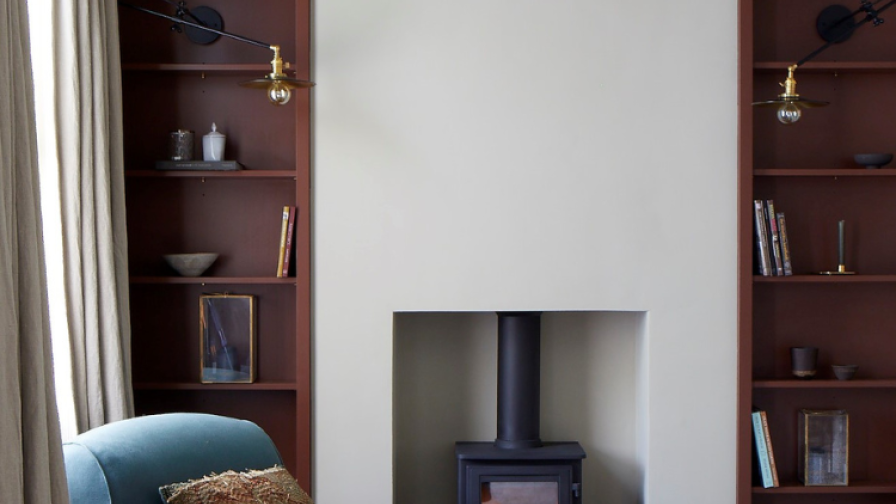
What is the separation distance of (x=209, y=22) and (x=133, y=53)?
1.17 feet

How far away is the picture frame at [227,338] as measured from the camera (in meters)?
3.69

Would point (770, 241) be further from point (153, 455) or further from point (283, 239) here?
point (153, 455)

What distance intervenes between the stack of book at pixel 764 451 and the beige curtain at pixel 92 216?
8.17ft

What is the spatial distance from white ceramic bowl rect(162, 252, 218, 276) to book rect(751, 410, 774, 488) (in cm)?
235

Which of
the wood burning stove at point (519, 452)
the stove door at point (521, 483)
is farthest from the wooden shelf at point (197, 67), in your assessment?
the stove door at point (521, 483)

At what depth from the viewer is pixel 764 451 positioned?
364 centimetres

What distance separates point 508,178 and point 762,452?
60.7 inches

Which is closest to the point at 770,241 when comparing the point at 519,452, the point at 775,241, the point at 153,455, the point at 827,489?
the point at 775,241

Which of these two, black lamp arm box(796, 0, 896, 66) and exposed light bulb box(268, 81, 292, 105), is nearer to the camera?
exposed light bulb box(268, 81, 292, 105)

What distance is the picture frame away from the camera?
12.1 feet

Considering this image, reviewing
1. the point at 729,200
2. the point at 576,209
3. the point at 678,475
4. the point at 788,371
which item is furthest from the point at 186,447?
the point at 788,371

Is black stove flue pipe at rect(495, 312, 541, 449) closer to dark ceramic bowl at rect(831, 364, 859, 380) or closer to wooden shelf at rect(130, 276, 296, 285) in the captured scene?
wooden shelf at rect(130, 276, 296, 285)

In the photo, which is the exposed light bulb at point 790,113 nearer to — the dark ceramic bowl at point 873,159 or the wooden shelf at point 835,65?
the wooden shelf at point 835,65

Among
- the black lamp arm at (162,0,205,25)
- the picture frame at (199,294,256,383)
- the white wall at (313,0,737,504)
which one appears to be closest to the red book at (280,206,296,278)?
the white wall at (313,0,737,504)
